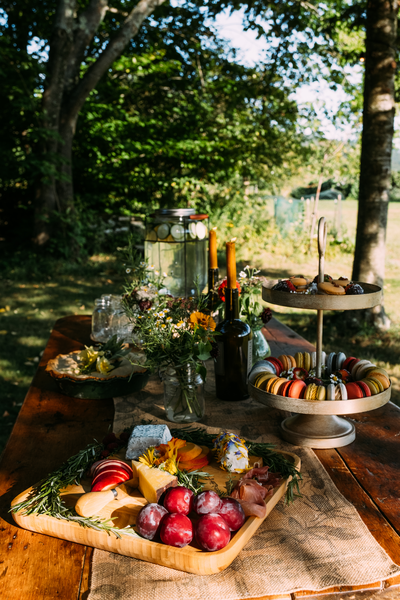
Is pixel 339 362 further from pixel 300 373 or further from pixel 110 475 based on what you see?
pixel 110 475

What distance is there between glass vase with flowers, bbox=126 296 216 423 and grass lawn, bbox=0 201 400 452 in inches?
80.9

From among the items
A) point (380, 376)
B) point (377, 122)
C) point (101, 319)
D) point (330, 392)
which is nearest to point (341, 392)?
point (330, 392)

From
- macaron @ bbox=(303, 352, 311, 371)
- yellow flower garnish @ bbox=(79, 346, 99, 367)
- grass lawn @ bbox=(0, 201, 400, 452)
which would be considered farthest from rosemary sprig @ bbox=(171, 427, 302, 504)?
grass lawn @ bbox=(0, 201, 400, 452)

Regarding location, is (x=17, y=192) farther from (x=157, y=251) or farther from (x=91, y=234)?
(x=157, y=251)

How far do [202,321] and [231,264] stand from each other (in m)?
0.19

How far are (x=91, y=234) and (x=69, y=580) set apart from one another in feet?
25.2

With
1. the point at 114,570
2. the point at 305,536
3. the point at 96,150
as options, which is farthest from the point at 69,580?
the point at 96,150

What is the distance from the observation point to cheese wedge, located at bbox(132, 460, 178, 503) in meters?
0.94

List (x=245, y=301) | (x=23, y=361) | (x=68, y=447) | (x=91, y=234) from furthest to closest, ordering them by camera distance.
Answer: (x=91, y=234), (x=23, y=361), (x=245, y=301), (x=68, y=447)

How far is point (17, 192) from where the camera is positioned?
30.2 ft

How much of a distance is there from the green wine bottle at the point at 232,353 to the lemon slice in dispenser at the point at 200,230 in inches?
27.0

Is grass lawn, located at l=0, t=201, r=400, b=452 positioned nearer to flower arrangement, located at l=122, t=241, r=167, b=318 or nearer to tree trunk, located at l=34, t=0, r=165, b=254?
tree trunk, located at l=34, t=0, r=165, b=254

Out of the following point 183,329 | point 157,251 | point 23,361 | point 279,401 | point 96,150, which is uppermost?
point 96,150

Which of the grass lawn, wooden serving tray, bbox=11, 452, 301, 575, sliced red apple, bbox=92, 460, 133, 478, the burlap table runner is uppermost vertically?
sliced red apple, bbox=92, 460, 133, 478
